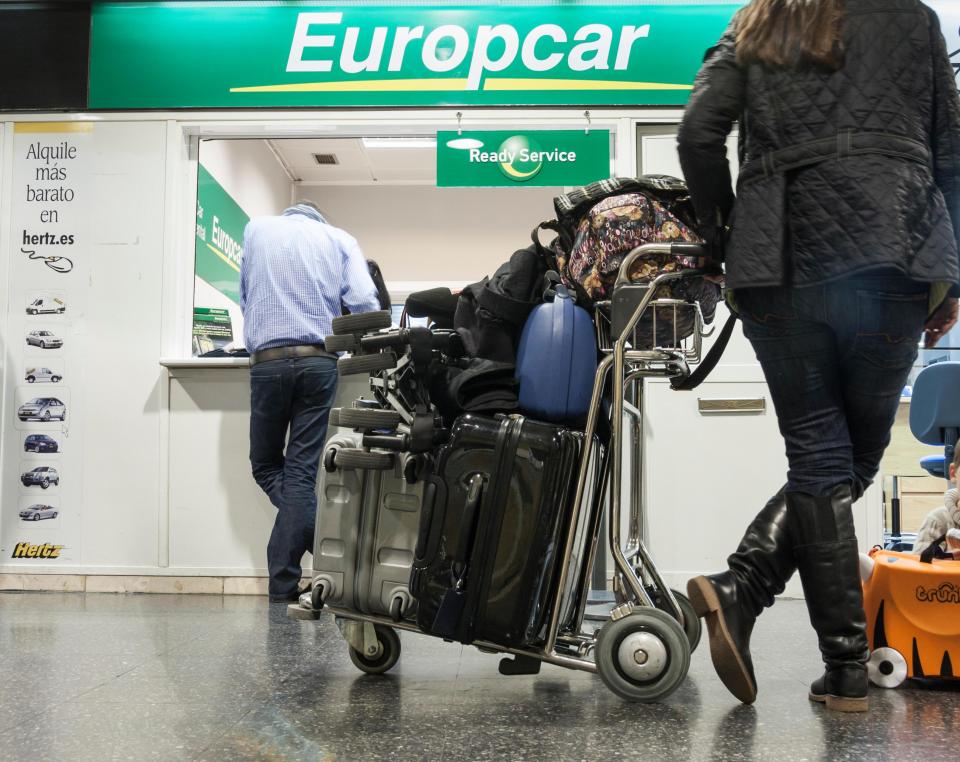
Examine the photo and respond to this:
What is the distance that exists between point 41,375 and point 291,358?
1368 millimetres

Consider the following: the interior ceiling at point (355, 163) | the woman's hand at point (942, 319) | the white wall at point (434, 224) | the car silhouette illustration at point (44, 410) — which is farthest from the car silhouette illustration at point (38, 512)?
the white wall at point (434, 224)

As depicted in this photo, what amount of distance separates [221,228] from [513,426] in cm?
485

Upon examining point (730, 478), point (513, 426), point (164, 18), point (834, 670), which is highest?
point (164, 18)

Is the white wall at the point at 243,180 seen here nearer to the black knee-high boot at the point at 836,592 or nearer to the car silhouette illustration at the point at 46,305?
the car silhouette illustration at the point at 46,305

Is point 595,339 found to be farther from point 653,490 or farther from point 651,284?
point 653,490

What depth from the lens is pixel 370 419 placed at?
2148 millimetres

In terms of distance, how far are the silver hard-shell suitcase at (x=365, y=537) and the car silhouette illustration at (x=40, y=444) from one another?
2.61 meters

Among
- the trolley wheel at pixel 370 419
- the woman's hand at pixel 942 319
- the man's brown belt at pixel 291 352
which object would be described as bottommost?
the trolley wheel at pixel 370 419

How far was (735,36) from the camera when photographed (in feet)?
6.58

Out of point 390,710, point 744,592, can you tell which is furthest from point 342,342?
point 744,592

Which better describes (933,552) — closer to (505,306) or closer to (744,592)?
(744,592)

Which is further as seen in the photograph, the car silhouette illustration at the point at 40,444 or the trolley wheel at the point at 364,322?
the car silhouette illustration at the point at 40,444

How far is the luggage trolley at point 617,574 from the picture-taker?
6.31 feet

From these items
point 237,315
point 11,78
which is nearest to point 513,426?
A: point 11,78
